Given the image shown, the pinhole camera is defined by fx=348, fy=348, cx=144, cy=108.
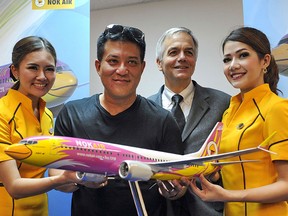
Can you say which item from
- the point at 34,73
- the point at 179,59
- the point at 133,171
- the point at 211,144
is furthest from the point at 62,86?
the point at 133,171

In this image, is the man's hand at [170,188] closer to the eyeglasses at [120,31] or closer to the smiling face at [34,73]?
the eyeglasses at [120,31]

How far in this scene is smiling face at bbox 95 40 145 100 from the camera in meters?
1.63

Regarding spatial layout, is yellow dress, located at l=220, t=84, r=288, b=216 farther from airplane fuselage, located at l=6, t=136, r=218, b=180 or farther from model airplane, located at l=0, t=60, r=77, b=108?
model airplane, located at l=0, t=60, r=77, b=108

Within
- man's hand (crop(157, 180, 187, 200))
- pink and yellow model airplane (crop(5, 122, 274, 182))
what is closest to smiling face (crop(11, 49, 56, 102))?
pink and yellow model airplane (crop(5, 122, 274, 182))

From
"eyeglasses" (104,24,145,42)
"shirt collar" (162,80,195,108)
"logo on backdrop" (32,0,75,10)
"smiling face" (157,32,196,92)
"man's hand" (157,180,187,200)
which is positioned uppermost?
"logo on backdrop" (32,0,75,10)

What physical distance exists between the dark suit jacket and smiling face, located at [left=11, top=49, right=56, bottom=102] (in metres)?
0.78

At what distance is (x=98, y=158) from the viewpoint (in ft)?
4.47

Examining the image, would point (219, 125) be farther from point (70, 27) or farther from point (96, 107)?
point (70, 27)

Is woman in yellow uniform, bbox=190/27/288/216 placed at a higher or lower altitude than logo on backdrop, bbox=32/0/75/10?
lower

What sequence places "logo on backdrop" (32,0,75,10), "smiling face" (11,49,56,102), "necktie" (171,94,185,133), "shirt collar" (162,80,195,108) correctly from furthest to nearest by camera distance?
"logo on backdrop" (32,0,75,10) < "shirt collar" (162,80,195,108) < "necktie" (171,94,185,133) < "smiling face" (11,49,56,102)

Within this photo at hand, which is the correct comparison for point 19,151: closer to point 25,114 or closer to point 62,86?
point 25,114

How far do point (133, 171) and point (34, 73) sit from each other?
1026 mm

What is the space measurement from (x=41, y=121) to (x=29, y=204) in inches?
19.0

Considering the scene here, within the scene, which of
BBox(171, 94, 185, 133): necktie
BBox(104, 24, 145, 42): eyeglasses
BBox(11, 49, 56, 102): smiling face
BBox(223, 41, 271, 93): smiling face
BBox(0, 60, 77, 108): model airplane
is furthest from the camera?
BBox(0, 60, 77, 108): model airplane
